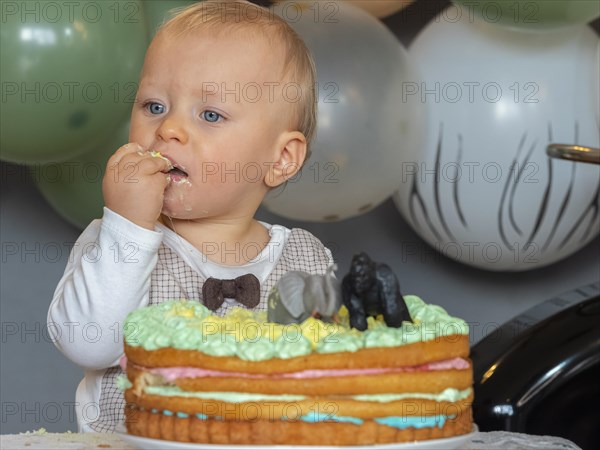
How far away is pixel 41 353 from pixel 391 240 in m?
1.11

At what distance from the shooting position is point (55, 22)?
1846 mm

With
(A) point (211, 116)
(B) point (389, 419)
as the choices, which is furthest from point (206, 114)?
(B) point (389, 419)

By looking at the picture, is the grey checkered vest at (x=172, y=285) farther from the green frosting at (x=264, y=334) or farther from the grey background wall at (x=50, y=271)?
the grey background wall at (x=50, y=271)

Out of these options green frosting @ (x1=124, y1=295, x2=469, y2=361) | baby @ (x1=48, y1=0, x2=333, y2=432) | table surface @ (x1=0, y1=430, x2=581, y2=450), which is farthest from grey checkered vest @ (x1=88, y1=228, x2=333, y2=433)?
green frosting @ (x1=124, y1=295, x2=469, y2=361)

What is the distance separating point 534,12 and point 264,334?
153 centimetres

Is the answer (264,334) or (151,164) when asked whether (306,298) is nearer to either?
(264,334)

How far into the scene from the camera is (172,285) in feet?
3.91

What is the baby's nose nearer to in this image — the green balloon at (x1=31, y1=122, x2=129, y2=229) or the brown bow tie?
the brown bow tie

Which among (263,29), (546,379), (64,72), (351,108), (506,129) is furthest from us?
(506,129)

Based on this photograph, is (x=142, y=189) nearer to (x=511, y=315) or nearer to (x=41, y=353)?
(x=41, y=353)

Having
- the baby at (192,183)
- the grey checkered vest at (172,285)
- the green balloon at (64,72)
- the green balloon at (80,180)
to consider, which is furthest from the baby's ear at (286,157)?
the green balloon at (80,180)

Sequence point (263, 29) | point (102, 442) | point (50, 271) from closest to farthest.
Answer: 1. point (102, 442)
2. point (263, 29)
3. point (50, 271)

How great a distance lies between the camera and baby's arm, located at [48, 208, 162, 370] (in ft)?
3.44

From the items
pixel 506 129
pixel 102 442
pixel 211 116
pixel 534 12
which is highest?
pixel 534 12
